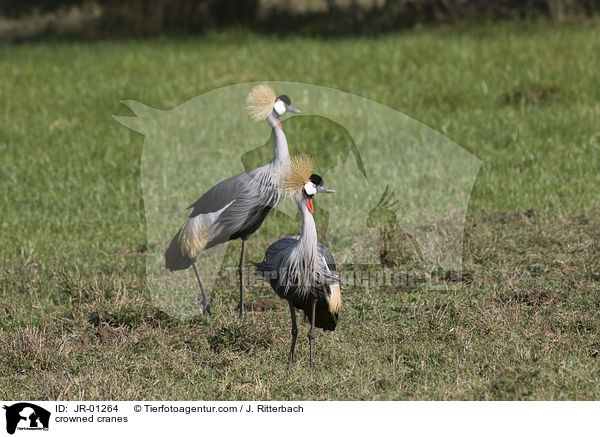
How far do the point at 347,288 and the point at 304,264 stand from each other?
1992mm

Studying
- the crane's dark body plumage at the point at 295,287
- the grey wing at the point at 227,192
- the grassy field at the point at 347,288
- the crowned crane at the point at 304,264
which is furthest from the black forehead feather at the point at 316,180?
the grassy field at the point at 347,288

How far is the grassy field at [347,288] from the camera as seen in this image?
507 centimetres

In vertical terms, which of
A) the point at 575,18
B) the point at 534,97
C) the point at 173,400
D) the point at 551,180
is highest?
the point at 575,18

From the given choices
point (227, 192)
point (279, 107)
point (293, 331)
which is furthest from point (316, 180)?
point (227, 192)

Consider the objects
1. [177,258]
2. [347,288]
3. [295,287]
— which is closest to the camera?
[295,287]

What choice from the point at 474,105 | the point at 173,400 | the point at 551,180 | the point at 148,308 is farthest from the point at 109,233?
the point at 474,105

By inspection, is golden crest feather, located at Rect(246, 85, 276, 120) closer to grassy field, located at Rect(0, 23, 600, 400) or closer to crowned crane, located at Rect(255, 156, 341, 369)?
crowned crane, located at Rect(255, 156, 341, 369)

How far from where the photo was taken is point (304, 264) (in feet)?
15.2

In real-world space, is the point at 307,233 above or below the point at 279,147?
below

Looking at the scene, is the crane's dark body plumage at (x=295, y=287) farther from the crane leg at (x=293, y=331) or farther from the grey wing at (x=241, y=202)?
the grey wing at (x=241, y=202)

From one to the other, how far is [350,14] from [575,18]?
4.56m

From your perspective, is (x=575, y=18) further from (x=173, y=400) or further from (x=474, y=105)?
(x=173, y=400)

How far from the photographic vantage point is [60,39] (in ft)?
61.9
